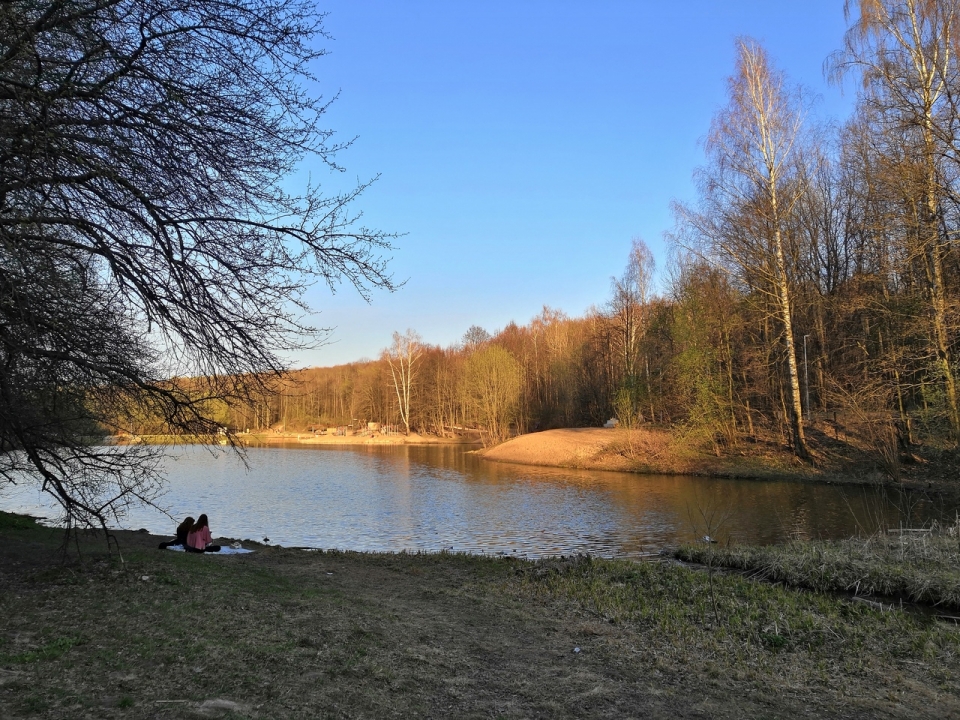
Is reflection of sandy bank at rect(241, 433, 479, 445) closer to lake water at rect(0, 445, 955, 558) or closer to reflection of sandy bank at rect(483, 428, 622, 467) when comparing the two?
reflection of sandy bank at rect(483, 428, 622, 467)

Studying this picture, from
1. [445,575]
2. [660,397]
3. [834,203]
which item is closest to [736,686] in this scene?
[445,575]

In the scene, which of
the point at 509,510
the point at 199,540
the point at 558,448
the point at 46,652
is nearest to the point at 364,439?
the point at 558,448

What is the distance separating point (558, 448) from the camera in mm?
37219

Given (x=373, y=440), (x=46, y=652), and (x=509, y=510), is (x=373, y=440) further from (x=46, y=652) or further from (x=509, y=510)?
(x=46, y=652)

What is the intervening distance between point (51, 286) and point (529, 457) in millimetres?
35062

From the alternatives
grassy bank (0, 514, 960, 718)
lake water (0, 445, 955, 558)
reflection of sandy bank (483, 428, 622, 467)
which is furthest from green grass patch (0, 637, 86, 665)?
reflection of sandy bank (483, 428, 622, 467)

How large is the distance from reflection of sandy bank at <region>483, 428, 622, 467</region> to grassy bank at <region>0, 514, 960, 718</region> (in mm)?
26775

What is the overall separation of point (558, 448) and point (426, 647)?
3242 cm

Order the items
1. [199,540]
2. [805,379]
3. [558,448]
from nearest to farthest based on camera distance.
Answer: [199,540] < [805,379] < [558,448]

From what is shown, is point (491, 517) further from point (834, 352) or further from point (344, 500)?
point (834, 352)

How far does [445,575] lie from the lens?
9234mm

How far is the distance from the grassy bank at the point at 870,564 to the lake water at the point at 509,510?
59.9 inches

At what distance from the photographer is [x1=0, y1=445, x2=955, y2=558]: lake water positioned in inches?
556

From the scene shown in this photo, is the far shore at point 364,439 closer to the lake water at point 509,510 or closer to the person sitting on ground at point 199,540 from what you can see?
the lake water at point 509,510
